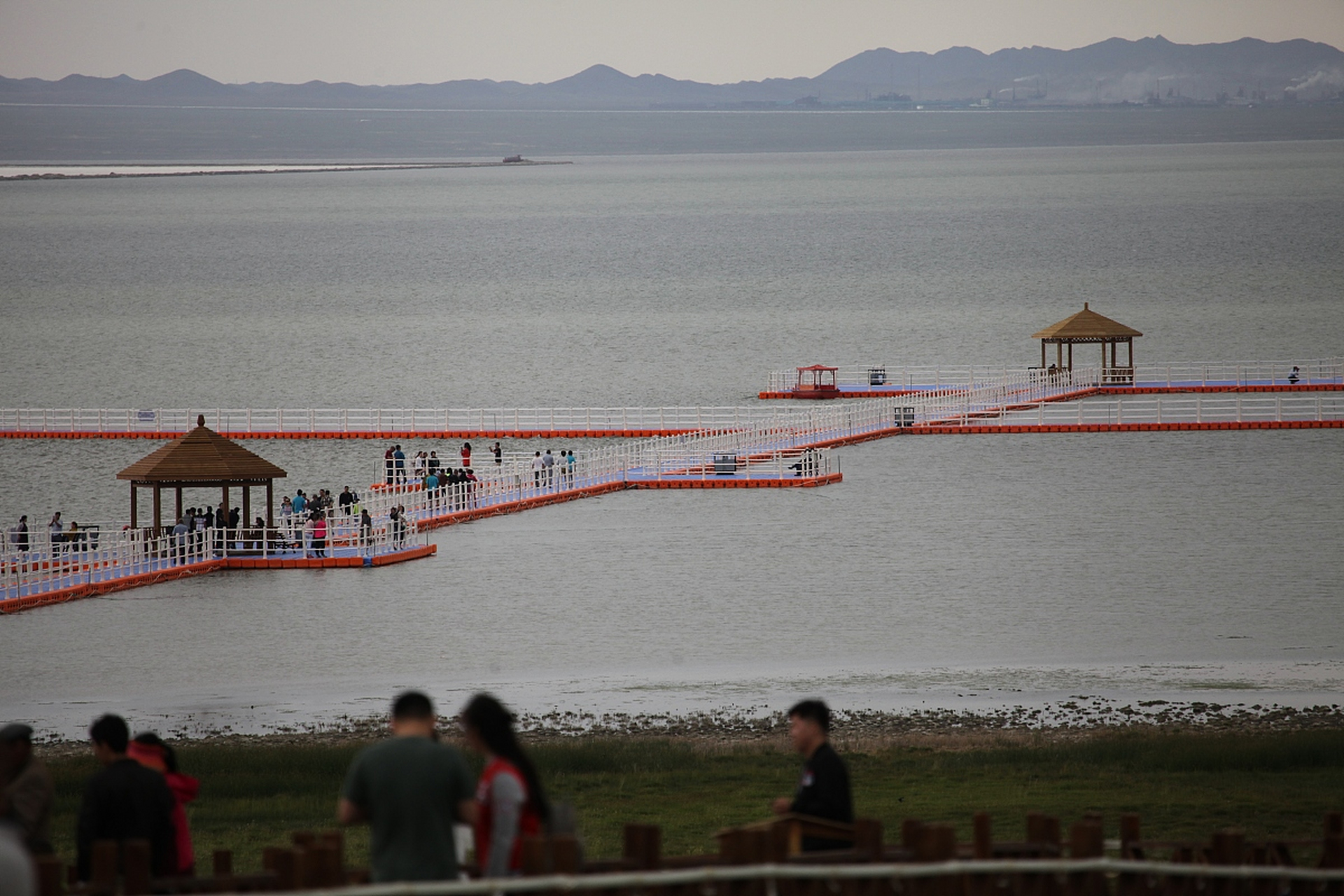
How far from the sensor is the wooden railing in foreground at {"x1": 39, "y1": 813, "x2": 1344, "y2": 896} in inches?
265

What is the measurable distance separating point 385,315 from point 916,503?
81902 millimetres

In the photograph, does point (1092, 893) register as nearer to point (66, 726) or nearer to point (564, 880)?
point (564, 880)

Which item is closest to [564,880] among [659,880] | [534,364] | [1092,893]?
[659,880]

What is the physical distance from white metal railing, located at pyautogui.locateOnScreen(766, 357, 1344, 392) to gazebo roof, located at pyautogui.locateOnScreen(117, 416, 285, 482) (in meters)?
31.8

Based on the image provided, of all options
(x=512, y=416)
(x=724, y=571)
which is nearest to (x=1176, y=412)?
(x=512, y=416)

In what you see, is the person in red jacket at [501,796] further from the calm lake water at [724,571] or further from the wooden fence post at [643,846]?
the calm lake water at [724,571]

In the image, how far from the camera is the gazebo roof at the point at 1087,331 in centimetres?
5900

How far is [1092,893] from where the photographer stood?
7.46 metres

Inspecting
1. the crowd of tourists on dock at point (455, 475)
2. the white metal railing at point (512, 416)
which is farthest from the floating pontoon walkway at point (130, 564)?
the white metal railing at point (512, 416)

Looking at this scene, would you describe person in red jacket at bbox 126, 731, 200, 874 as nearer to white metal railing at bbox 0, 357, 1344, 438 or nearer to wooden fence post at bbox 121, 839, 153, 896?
wooden fence post at bbox 121, 839, 153, 896

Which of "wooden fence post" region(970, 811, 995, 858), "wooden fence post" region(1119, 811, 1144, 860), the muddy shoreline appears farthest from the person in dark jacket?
the muddy shoreline

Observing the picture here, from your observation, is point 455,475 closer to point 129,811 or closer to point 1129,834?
point 129,811

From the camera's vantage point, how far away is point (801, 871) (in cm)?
699

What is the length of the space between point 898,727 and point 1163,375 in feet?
172
